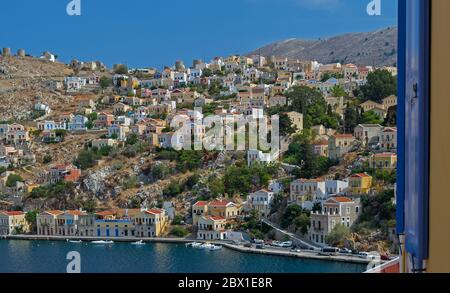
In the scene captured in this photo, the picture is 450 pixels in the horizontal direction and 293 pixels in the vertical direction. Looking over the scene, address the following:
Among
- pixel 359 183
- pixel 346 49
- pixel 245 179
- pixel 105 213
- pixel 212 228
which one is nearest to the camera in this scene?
pixel 359 183

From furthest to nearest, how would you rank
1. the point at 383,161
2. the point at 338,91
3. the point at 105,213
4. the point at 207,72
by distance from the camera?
the point at 207,72, the point at 338,91, the point at 105,213, the point at 383,161

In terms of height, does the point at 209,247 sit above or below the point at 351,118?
below

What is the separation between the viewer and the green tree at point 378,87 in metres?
14.9

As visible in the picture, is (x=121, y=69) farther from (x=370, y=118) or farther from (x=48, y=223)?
(x=370, y=118)

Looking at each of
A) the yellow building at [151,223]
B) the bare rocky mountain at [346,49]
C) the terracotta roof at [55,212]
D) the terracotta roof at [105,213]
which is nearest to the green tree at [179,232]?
the yellow building at [151,223]

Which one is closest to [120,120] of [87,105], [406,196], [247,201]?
[87,105]

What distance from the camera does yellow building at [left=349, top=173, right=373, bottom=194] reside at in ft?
37.7

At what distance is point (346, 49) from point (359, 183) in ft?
35.5

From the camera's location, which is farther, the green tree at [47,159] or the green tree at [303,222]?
the green tree at [47,159]

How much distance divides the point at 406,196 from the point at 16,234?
45.6 feet

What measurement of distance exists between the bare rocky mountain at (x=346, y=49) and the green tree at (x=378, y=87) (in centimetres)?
240

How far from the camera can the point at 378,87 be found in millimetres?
15031

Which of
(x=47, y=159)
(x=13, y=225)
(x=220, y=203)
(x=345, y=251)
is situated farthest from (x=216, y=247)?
(x=47, y=159)

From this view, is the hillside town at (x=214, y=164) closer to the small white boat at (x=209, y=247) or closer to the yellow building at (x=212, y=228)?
the yellow building at (x=212, y=228)
